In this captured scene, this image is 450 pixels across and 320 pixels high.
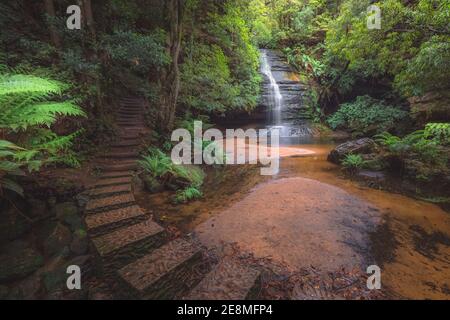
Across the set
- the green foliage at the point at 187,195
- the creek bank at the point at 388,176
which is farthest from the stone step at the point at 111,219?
the creek bank at the point at 388,176

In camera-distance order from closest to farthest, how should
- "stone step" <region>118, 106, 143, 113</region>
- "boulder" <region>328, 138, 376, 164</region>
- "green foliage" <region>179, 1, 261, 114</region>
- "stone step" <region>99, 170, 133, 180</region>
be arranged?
"stone step" <region>99, 170, 133, 180</region> < "boulder" <region>328, 138, 376, 164</region> < "stone step" <region>118, 106, 143, 113</region> < "green foliage" <region>179, 1, 261, 114</region>

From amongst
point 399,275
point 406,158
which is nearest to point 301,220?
point 399,275

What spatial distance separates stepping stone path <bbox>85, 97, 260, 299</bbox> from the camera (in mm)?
2162

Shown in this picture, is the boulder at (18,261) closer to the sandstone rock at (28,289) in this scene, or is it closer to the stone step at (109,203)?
the sandstone rock at (28,289)

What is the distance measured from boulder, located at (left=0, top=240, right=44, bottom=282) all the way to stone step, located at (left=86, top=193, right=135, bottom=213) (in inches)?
29.4

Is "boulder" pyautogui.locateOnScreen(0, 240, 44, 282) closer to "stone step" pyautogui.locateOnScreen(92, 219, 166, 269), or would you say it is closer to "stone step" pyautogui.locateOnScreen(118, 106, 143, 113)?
"stone step" pyautogui.locateOnScreen(92, 219, 166, 269)

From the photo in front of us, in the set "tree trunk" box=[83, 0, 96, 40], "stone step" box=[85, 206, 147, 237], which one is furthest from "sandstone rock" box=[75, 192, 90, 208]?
"tree trunk" box=[83, 0, 96, 40]

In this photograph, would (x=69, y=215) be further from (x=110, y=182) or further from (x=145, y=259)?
(x=145, y=259)

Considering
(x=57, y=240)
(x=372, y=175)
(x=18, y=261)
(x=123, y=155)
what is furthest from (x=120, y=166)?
(x=372, y=175)

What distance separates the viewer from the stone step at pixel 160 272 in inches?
83.9

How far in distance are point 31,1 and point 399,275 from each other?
10.6m

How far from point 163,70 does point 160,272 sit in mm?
5745

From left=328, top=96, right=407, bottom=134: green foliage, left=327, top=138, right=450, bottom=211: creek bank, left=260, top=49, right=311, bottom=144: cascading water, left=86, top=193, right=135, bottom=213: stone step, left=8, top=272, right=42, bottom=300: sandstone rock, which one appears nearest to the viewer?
left=8, top=272, right=42, bottom=300: sandstone rock
